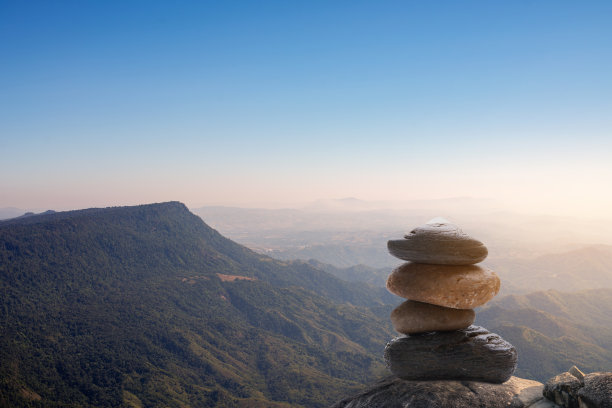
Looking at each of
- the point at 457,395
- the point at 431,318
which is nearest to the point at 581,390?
the point at 457,395

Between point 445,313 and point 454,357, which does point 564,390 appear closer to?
point 454,357

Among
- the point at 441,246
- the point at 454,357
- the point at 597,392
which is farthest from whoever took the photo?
the point at 441,246

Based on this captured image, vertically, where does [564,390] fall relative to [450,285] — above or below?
below

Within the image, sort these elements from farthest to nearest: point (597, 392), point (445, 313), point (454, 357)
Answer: point (445, 313), point (454, 357), point (597, 392)

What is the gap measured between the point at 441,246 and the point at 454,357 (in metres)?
3.73

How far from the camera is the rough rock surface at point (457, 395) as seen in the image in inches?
405

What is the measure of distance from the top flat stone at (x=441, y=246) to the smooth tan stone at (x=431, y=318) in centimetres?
169

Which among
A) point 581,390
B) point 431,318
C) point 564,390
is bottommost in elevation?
point 564,390

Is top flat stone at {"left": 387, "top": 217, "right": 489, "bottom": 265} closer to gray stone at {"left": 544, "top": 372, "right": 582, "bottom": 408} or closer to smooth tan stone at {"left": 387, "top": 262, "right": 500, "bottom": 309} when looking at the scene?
smooth tan stone at {"left": 387, "top": 262, "right": 500, "bottom": 309}

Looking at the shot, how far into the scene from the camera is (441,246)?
11.9 metres

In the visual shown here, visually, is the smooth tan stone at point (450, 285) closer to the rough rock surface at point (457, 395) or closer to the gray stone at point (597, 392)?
the rough rock surface at point (457, 395)

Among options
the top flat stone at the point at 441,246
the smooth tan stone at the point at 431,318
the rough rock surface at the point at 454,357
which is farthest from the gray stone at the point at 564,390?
the top flat stone at the point at 441,246

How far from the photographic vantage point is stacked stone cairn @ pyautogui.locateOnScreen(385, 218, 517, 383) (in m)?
11.6

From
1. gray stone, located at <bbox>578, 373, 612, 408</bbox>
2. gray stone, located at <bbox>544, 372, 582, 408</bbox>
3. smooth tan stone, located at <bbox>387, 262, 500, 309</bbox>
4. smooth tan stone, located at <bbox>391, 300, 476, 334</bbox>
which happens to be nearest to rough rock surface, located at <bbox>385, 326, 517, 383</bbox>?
smooth tan stone, located at <bbox>391, 300, 476, 334</bbox>
